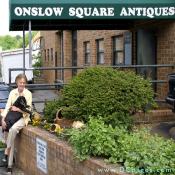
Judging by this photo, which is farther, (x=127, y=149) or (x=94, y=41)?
(x=94, y=41)

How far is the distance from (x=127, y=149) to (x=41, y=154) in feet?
8.16

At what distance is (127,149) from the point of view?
18.7 feet

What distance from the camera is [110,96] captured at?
8.05 metres

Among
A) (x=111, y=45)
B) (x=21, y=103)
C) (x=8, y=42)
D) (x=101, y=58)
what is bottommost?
(x=21, y=103)

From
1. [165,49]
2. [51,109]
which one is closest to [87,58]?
[165,49]

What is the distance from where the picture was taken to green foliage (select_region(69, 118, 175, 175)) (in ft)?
16.9

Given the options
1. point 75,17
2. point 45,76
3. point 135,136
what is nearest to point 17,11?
point 75,17

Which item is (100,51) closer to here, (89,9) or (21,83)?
(89,9)

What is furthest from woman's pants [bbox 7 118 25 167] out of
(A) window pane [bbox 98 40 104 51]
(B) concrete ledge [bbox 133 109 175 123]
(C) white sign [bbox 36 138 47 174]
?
(A) window pane [bbox 98 40 104 51]

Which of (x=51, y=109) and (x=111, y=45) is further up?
(x=111, y=45)

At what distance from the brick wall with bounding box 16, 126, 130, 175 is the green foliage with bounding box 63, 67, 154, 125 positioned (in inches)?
26.1

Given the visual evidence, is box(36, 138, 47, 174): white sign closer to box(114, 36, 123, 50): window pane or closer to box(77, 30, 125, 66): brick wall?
box(77, 30, 125, 66): brick wall

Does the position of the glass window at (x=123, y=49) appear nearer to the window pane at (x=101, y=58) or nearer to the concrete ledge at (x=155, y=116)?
the window pane at (x=101, y=58)

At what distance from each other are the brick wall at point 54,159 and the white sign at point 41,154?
0.24 ft
